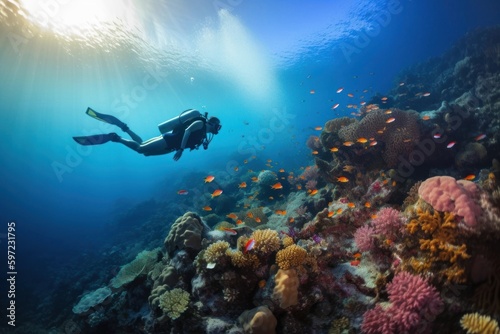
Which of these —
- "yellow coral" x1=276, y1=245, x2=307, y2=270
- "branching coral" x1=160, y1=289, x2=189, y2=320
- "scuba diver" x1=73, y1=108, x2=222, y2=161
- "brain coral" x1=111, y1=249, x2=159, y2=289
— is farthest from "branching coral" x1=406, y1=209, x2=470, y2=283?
"scuba diver" x1=73, y1=108, x2=222, y2=161

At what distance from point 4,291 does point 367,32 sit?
51643 mm

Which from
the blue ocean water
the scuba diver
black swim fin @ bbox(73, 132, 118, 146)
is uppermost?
the blue ocean water

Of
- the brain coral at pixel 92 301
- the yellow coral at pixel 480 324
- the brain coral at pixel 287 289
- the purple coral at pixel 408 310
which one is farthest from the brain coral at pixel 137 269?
the yellow coral at pixel 480 324

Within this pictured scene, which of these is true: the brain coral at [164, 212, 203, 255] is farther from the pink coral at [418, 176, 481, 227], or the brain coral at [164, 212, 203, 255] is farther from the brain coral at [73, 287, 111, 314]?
the pink coral at [418, 176, 481, 227]

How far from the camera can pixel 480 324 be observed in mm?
2654

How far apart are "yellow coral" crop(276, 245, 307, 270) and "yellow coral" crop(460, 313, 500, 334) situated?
2.18 metres

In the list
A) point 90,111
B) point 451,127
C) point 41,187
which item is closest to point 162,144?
point 90,111

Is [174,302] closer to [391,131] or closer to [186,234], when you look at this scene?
[186,234]

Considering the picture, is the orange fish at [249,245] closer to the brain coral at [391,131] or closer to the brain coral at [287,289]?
the brain coral at [287,289]

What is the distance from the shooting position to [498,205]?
3604mm

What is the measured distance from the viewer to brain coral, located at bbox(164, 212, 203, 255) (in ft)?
18.3

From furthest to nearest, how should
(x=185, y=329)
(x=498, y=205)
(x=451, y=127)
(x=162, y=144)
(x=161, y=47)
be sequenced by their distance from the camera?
(x=161, y=47), (x=162, y=144), (x=451, y=127), (x=185, y=329), (x=498, y=205)

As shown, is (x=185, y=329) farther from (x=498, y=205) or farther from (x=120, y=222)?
(x=120, y=222)

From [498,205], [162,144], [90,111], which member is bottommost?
[498,205]
